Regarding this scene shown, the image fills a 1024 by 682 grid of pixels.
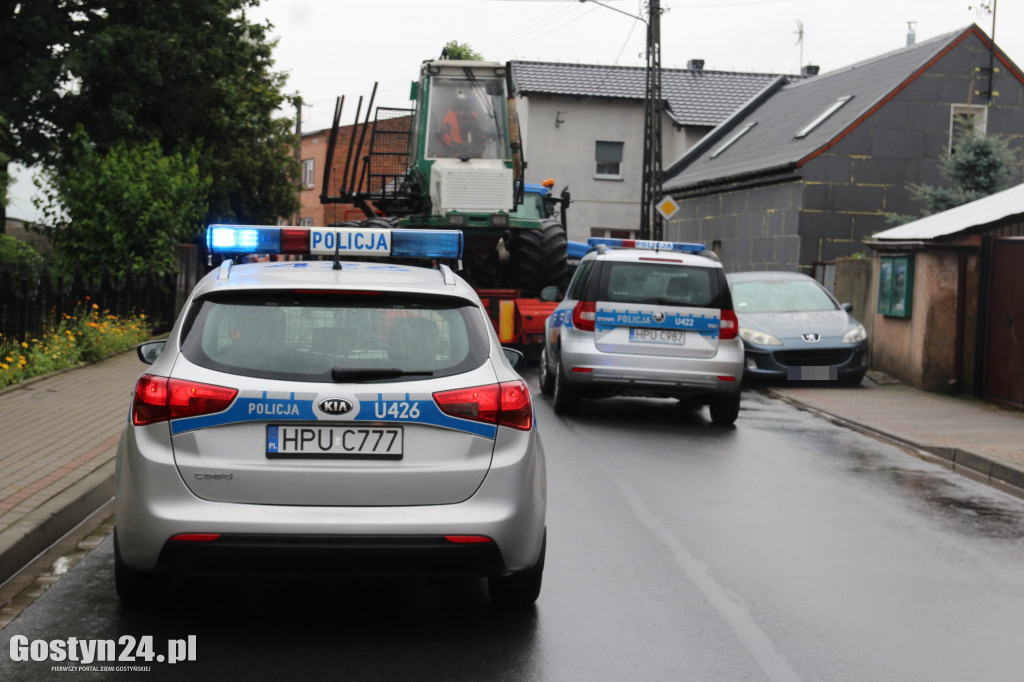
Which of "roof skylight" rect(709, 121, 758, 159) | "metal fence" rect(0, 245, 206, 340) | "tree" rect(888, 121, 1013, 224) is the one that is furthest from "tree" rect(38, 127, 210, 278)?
"roof skylight" rect(709, 121, 758, 159)

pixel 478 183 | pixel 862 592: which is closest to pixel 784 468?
pixel 862 592

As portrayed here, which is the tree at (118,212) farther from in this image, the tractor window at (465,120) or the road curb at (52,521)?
the road curb at (52,521)

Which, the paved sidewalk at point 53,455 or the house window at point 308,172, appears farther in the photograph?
the house window at point 308,172

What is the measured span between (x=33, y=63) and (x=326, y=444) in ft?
83.5

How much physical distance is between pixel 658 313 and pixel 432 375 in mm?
7647

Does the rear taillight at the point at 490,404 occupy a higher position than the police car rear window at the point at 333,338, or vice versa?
the police car rear window at the point at 333,338

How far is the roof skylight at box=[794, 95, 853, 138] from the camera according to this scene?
30.8 meters

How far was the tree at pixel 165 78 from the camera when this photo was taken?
27328 millimetres

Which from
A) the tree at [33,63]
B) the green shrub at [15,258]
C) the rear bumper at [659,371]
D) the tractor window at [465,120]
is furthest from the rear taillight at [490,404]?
the tree at [33,63]

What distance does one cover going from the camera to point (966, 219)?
52.9 feet

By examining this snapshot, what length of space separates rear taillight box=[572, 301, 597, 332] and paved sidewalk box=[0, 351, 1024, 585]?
1.99 meters

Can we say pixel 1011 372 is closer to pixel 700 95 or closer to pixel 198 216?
pixel 198 216

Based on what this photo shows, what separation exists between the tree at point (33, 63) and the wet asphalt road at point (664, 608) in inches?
860

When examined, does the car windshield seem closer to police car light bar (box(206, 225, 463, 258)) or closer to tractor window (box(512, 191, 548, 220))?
Result: tractor window (box(512, 191, 548, 220))
